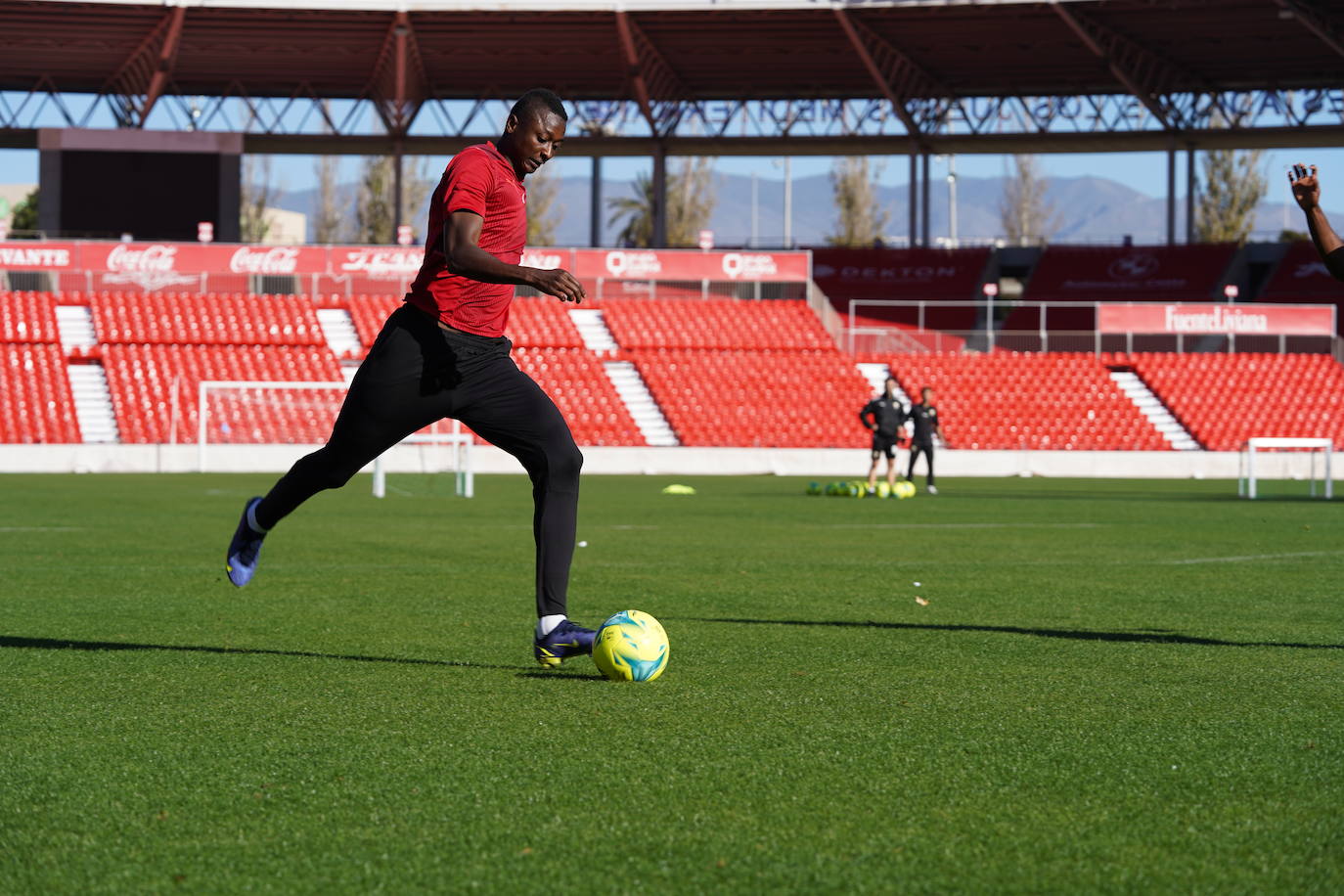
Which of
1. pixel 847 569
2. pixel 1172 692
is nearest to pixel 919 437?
pixel 847 569

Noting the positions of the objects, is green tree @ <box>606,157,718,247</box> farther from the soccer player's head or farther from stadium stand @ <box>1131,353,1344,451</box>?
the soccer player's head

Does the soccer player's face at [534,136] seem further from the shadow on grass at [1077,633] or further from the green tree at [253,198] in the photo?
the green tree at [253,198]

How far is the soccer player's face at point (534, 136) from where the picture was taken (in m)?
6.16

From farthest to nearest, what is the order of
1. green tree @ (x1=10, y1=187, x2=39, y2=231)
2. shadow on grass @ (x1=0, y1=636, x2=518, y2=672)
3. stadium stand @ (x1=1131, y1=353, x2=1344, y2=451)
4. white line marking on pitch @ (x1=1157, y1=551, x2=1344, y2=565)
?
green tree @ (x1=10, y1=187, x2=39, y2=231), stadium stand @ (x1=1131, y1=353, x2=1344, y2=451), white line marking on pitch @ (x1=1157, y1=551, x2=1344, y2=565), shadow on grass @ (x1=0, y1=636, x2=518, y2=672)

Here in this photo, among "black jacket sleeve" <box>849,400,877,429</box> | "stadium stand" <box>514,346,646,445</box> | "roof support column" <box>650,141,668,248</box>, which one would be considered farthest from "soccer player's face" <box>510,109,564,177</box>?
"roof support column" <box>650,141,668,248</box>

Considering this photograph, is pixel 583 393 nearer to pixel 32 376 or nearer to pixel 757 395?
pixel 757 395

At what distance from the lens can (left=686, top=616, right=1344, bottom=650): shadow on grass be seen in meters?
7.48

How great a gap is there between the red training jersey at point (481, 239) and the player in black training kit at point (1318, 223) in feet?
11.3

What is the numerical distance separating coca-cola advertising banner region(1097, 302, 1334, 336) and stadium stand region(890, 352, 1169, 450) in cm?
135

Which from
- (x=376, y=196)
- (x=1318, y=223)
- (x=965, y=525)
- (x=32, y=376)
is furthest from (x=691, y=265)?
(x=1318, y=223)

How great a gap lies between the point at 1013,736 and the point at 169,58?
46.9m

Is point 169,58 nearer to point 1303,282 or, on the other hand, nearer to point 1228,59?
point 1228,59

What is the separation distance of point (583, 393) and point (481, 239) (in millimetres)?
33657

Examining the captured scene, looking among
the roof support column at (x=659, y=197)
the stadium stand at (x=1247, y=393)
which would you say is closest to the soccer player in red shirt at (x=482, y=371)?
the stadium stand at (x=1247, y=393)
